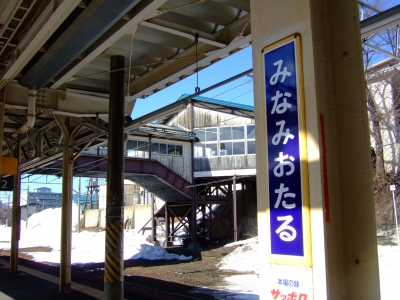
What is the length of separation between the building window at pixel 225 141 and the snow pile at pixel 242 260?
1019cm

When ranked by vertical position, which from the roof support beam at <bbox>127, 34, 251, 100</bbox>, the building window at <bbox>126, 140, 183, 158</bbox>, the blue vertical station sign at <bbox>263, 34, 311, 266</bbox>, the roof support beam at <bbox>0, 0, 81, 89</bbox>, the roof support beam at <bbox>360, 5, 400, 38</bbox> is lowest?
the blue vertical station sign at <bbox>263, 34, 311, 266</bbox>

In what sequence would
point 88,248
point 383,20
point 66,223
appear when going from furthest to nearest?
point 88,248
point 66,223
point 383,20

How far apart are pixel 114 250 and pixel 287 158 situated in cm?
641

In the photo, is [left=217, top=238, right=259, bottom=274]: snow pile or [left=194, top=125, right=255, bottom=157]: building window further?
[left=194, top=125, right=255, bottom=157]: building window

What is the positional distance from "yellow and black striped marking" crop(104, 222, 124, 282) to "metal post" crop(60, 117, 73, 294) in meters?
3.18

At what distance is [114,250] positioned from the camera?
28.3ft

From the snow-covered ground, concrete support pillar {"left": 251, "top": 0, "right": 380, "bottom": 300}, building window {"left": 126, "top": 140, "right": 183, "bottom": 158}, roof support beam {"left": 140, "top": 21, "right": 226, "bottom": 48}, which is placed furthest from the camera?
building window {"left": 126, "top": 140, "right": 183, "bottom": 158}

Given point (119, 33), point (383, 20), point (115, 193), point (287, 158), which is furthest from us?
point (115, 193)

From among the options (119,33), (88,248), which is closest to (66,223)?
(119,33)

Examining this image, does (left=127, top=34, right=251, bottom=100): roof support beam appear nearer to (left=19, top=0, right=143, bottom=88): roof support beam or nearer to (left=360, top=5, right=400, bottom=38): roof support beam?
(left=19, top=0, right=143, bottom=88): roof support beam

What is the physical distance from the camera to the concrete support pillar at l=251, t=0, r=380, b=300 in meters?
2.85

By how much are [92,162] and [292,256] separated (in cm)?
2008

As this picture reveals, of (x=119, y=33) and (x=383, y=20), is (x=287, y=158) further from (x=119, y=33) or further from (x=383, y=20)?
(x=119, y=33)

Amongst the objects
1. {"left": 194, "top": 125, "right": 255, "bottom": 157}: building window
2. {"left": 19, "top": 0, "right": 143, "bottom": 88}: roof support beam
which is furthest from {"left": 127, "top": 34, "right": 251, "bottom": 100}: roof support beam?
{"left": 194, "top": 125, "right": 255, "bottom": 157}: building window
